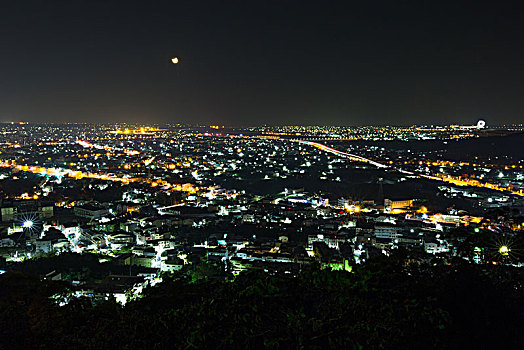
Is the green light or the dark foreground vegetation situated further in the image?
the green light

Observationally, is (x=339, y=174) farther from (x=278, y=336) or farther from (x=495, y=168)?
(x=278, y=336)

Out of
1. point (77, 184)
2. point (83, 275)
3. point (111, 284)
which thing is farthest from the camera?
point (77, 184)

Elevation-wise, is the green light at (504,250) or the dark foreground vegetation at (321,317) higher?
the green light at (504,250)

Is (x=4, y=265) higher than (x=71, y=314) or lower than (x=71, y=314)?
lower

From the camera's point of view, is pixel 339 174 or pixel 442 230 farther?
pixel 339 174

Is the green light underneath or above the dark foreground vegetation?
above

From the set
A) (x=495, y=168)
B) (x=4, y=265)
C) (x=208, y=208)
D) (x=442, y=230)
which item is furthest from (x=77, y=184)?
(x=495, y=168)

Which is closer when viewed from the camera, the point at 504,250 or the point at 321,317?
the point at 321,317

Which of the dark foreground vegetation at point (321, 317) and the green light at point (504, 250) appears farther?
the green light at point (504, 250)
